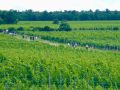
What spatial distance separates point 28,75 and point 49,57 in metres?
5.21

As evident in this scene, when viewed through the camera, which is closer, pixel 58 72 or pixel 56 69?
pixel 58 72

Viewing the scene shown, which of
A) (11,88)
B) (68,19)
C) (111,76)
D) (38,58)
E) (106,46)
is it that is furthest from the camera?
(68,19)

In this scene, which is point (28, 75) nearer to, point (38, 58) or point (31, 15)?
point (38, 58)

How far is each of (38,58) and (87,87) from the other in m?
7.81

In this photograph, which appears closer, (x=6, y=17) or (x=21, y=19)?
(x=6, y=17)

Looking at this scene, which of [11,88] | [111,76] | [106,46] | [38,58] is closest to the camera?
[11,88]

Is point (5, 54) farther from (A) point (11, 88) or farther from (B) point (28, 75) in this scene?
(A) point (11, 88)

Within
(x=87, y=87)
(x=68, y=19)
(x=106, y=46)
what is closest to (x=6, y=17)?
(x=68, y=19)

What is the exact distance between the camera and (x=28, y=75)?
33531 mm

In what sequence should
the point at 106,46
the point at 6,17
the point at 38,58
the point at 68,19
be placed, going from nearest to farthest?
the point at 38,58 → the point at 106,46 → the point at 6,17 → the point at 68,19

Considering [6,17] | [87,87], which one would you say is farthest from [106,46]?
[6,17]

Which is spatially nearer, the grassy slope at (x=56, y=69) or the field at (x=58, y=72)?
the field at (x=58, y=72)

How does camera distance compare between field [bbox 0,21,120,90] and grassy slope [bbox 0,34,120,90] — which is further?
grassy slope [bbox 0,34,120,90]

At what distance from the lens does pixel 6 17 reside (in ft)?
330
